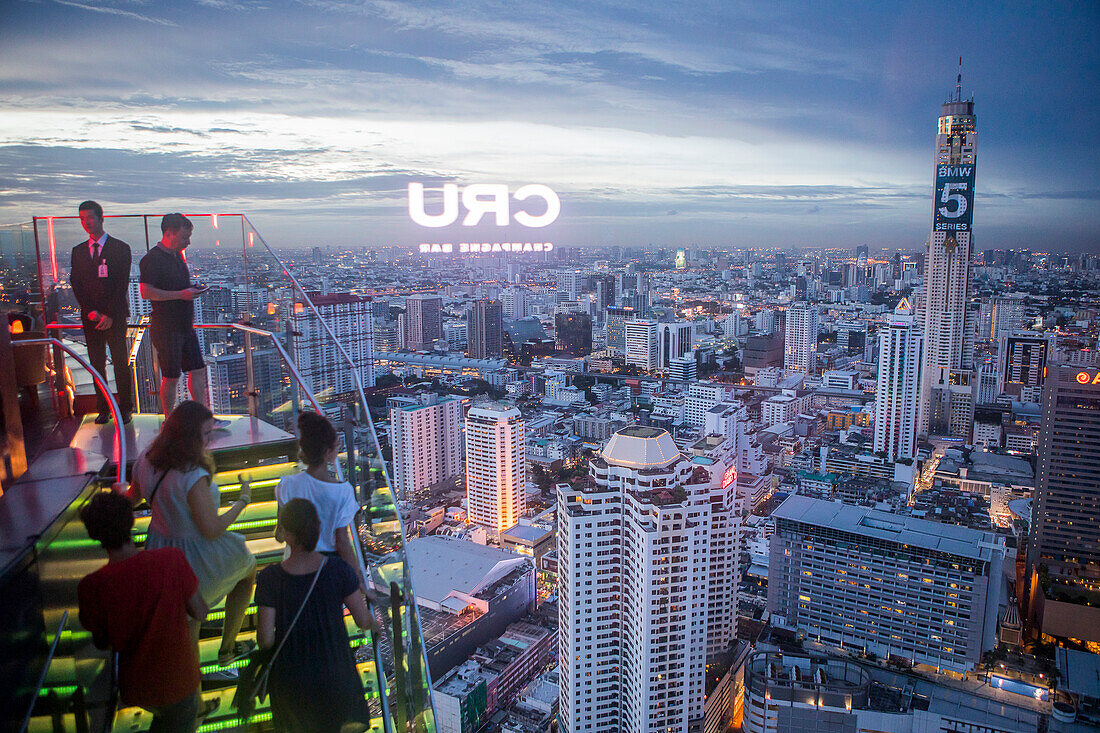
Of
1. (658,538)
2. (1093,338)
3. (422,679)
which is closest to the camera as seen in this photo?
(422,679)

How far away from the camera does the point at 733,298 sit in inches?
599

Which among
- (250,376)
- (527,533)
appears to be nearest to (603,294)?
(527,533)

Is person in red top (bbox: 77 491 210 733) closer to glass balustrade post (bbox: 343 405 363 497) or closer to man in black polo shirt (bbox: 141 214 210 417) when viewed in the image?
glass balustrade post (bbox: 343 405 363 497)

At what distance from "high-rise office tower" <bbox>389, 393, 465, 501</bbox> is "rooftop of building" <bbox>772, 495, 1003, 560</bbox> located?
12.8 feet

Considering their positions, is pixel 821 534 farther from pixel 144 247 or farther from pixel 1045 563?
pixel 144 247

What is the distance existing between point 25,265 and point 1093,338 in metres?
7.76

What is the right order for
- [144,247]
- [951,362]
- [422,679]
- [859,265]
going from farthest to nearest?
[859,265] < [951,362] < [144,247] < [422,679]

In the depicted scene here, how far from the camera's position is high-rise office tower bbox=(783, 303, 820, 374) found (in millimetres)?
12906

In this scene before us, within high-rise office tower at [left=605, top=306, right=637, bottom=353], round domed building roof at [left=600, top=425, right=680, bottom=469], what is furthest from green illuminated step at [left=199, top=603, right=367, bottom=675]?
high-rise office tower at [left=605, top=306, right=637, bottom=353]

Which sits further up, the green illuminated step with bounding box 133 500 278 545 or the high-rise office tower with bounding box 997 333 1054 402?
the green illuminated step with bounding box 133 500 278 545

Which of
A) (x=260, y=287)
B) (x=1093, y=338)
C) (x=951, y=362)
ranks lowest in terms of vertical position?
(x=951, y=362)

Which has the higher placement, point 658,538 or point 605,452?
point 605,452

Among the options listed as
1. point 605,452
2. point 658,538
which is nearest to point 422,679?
point 658,538

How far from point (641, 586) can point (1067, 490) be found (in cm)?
401
